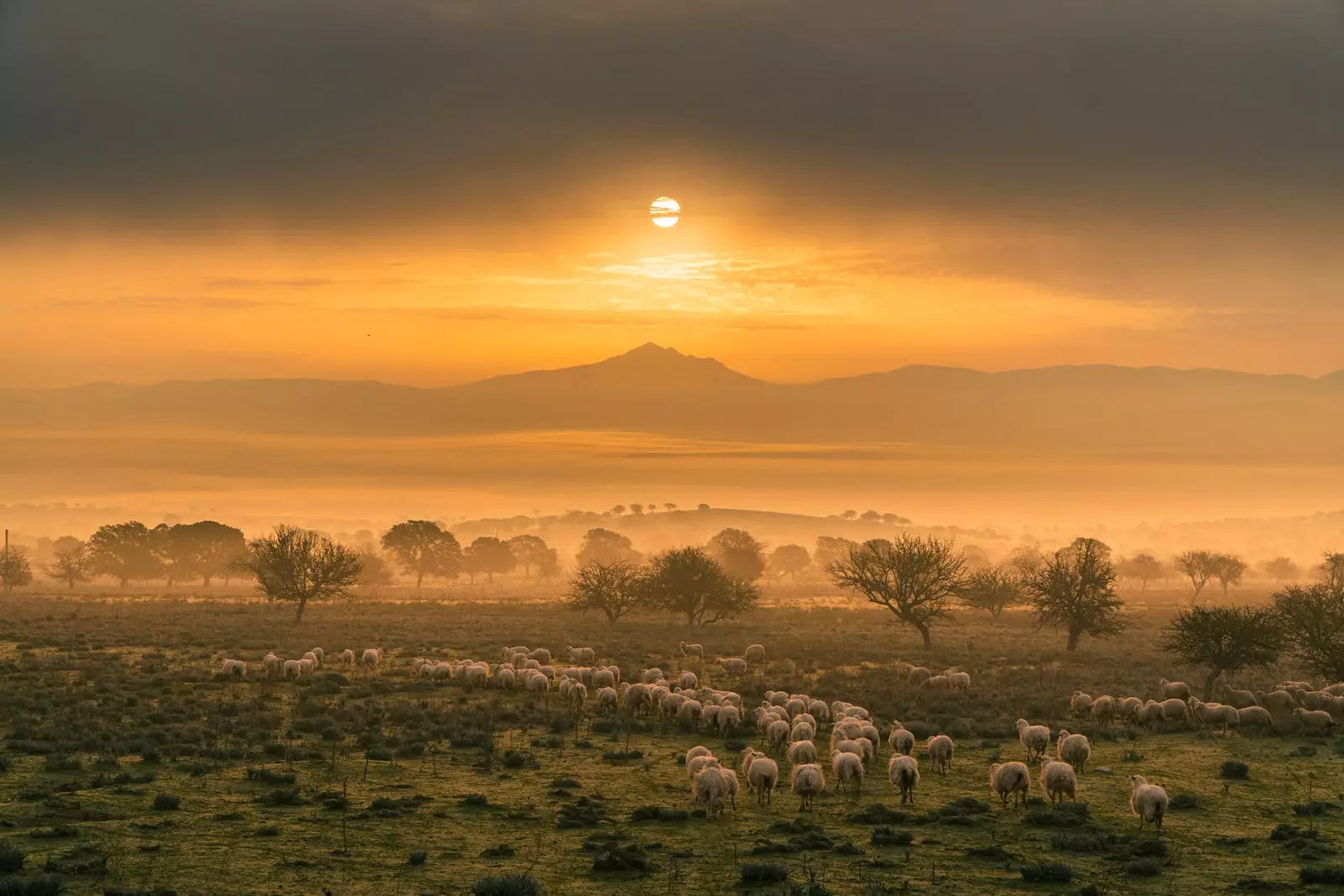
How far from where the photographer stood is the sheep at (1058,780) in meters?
25.1

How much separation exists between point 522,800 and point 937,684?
24.9 meters

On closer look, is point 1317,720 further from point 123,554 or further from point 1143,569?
point 1143,569

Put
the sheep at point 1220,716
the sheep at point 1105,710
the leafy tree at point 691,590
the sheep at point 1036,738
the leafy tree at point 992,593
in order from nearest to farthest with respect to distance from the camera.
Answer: the sheep at point 1036,738 < the sheep at point 1220,716 < the sheep at point 1105,710 < the leafy tree at point 691,590 < the leafy tree at point 992,593

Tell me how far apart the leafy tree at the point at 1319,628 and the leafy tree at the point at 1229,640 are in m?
0.68

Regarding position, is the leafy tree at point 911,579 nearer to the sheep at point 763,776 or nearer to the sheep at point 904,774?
the sheep at point 904,774

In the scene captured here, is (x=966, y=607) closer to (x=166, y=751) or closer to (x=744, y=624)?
(x=744, y=624)

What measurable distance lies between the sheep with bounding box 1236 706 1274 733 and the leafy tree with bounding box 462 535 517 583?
145 metres

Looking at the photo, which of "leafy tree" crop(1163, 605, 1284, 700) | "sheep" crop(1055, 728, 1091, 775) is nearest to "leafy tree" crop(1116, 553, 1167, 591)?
"leafy tree" crop(1163, 605, 1284, 700)

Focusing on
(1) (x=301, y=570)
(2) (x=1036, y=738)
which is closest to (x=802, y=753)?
(2) (x=1036, y=738)

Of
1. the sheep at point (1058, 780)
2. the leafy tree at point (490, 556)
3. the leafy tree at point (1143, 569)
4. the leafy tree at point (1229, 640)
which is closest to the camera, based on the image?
the sheep at point (1058, 780)

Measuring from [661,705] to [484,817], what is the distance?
13.3 m

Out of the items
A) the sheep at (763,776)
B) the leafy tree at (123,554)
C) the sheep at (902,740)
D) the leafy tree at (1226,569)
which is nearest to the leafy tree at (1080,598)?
the sheep at (902,740)

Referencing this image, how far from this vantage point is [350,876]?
63.6ft

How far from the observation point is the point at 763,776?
2522 cm
